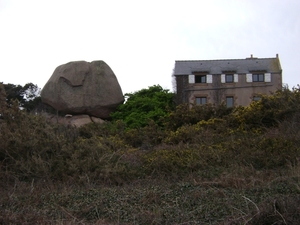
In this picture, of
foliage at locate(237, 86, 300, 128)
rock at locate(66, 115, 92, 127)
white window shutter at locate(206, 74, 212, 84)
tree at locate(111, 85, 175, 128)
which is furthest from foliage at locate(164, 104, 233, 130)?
white window shutter at locate(206, 74, 212, 84)

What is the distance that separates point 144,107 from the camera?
25656 mm

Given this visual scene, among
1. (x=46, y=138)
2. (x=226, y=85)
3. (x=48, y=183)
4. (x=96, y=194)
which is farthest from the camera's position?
(x=226, y=85)

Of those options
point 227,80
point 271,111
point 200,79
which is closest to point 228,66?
point 227,80

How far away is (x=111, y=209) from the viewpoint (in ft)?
25.9

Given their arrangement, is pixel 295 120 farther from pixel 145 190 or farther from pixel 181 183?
pixel 145 190

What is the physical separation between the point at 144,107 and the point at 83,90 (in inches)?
143

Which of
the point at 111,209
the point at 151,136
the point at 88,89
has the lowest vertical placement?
the point at 111,209

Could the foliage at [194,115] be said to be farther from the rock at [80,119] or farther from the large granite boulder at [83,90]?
the large granite boulder at [83,90]

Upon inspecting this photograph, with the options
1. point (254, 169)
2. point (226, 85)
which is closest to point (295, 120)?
point (254, 169)

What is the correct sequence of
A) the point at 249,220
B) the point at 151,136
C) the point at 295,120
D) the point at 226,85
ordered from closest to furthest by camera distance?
1. the point at 249,220
2. the point at 295,120
3. the point at 151,136
4. the point at 226,85

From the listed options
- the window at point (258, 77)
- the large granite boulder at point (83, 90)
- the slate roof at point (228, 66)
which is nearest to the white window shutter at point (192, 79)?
the slate roof at point (228, 66)

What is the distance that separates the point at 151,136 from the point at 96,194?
6.48 metres

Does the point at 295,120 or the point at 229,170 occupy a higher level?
the point at 295,120

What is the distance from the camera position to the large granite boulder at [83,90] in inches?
1009
